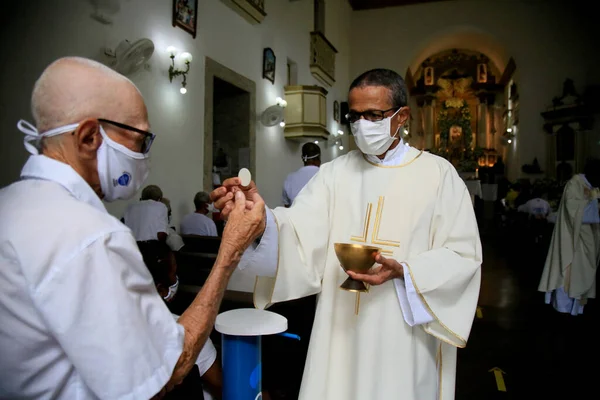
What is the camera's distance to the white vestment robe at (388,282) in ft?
6.11

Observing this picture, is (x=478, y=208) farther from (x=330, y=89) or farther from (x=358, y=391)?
(x=358, y=391)

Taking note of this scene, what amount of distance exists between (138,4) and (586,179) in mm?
6243

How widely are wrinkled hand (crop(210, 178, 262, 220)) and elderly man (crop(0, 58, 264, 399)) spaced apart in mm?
463

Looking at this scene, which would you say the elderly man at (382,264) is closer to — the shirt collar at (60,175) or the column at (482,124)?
the shirt collar at (60,175)

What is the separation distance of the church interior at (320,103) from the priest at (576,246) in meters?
0.32

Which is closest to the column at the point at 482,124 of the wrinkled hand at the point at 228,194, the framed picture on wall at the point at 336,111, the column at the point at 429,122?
the column at the point at 429,122

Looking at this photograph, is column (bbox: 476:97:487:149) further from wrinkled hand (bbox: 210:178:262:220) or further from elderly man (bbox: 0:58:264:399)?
elderly man (bbox: 0:58:264:399)

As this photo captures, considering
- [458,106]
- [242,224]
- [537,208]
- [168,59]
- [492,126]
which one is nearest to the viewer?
[242,224]

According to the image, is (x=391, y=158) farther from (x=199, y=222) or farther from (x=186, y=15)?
(x=186, y=15)

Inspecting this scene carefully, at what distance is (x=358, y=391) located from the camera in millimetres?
1945

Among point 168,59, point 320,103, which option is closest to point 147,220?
point 168,59

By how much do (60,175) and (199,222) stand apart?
5355 mm

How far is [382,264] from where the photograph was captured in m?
1.75

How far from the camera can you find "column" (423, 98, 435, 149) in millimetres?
27156
